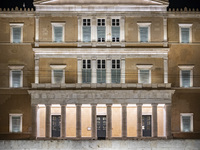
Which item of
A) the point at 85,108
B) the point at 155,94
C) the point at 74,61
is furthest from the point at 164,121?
the point at 74,61

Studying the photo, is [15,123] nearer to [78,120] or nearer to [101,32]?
[78,120]

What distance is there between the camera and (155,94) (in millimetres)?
45562

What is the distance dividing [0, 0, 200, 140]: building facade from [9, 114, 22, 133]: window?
0.11 m

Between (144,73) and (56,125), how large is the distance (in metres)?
11.2

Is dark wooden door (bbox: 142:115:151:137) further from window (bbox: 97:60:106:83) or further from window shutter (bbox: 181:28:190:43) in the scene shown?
window shutter (bbox: 181:28:190:43)

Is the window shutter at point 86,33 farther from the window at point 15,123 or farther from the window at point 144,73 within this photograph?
the window at point 15,123

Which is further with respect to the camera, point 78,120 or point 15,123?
point 15,123

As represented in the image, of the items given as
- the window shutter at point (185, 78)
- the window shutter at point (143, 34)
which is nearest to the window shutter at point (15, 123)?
the window shutter at point (143, 34)

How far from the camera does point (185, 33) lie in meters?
47.8

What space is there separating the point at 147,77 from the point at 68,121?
993 centimetres

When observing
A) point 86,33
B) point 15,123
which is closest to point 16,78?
point 15,123

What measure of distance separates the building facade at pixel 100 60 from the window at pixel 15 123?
0.36 feet

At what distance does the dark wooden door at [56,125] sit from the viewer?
46656 mm

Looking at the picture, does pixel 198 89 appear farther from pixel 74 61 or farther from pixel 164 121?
pixel 74 61
